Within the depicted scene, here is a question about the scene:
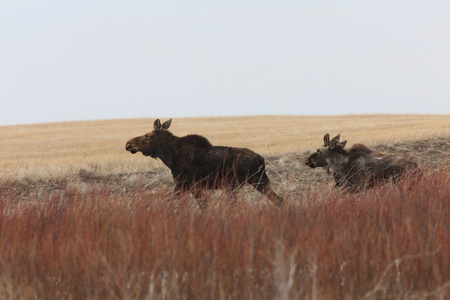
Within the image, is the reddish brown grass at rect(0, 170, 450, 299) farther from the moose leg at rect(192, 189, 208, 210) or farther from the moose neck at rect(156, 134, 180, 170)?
the moose neck at rect(156, 134, 180, 170)

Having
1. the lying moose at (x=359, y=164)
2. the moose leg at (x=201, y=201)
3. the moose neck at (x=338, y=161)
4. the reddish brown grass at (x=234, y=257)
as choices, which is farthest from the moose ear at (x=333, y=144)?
the reddish brown grass at (x=234, y=257)

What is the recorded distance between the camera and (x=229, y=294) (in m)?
3.88

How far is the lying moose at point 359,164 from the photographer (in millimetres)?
7922

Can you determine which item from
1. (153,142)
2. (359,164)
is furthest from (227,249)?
(359,164)

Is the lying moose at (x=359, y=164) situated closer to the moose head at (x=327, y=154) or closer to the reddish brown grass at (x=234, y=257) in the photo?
the moose head at (x=327, y=154)

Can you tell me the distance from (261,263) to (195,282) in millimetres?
558

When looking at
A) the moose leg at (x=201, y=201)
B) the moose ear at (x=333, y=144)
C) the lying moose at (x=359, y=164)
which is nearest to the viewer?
the moose leg at (x=201, y=201)

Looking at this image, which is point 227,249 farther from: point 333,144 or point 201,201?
point 333,144

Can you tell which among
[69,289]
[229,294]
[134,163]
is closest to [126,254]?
[69,289]

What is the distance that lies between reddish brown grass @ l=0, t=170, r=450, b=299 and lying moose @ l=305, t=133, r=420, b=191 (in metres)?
2.66

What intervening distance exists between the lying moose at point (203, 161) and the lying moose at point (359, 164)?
1.09 metres

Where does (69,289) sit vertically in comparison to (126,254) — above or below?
below

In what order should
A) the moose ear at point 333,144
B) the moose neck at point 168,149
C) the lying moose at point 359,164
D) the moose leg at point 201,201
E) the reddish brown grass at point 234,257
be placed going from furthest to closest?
the moose ear at point 333,144 → the moose neck at point 168,149 → the lying moose at point 359,164 → the moose leg at point 201,201 → the reddish brown grass at point 234,257

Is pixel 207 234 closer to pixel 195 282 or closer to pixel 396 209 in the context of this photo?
pixel 195 282
